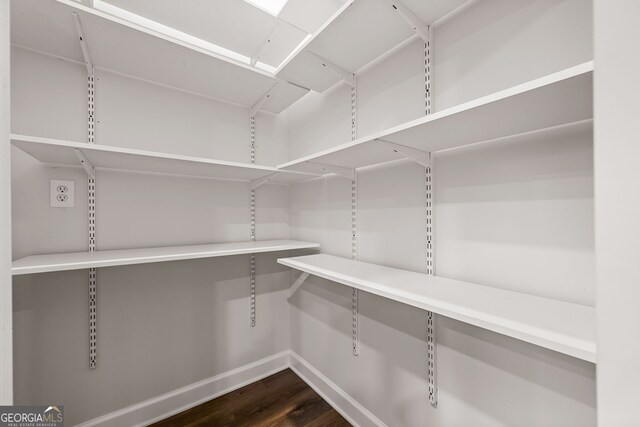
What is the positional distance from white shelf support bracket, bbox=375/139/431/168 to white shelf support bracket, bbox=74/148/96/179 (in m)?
1.21

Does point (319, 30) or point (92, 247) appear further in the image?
point (92, 247)

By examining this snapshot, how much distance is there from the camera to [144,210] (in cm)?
146

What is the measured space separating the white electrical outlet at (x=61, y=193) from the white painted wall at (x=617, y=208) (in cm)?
190

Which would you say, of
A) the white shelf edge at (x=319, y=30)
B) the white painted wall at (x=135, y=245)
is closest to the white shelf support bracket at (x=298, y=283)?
the white painted wall at (x=135, y=245)

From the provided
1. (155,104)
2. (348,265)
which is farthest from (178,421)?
(155,104)

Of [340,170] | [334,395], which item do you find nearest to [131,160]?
[340,170]

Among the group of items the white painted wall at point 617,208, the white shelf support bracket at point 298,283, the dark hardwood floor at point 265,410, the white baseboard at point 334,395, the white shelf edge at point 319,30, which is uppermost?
the white shelf edge at point 319,30

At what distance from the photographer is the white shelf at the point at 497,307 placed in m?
0.55

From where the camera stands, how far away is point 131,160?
1.20 metres

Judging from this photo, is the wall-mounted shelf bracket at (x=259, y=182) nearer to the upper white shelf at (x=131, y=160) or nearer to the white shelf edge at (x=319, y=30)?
the upper white shelf at (x=131, y=160)

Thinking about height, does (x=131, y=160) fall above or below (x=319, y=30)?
below

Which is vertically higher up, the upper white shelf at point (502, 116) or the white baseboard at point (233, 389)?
the upper white shelf at point (502, 116)

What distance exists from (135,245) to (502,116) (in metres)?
1.75

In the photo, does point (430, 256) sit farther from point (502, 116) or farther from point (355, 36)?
point (355, 36)
